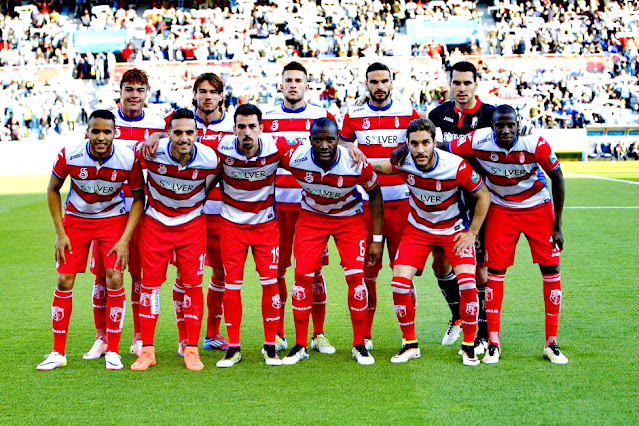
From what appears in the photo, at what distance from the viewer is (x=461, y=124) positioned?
649 centimetres

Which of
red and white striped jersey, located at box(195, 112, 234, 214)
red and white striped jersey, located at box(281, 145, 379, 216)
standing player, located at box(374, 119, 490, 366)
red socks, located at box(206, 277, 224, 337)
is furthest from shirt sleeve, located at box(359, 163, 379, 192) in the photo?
red socks, located at box(206, 277, 224, 337)

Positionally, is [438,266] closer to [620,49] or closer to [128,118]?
[128,118]

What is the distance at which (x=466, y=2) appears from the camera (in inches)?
1491

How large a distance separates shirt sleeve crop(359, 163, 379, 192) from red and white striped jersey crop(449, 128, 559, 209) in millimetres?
624

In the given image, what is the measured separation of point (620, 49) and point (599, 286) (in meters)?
27.9

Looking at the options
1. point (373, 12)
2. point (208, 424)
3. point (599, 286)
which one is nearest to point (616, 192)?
point (599, 286)

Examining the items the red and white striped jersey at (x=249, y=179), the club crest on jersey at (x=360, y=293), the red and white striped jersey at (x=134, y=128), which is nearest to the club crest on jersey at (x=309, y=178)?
the red and white striped jersey at (x=249, y=179)

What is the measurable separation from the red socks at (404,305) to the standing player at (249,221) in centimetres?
87

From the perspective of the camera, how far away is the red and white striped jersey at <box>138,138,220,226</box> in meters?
5.93

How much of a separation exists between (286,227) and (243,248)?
2.25ft

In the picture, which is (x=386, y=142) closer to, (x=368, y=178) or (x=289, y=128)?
(x=368, y=178)

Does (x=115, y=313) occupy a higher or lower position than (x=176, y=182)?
lower

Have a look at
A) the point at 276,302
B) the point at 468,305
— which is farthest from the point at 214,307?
the point at 468,305

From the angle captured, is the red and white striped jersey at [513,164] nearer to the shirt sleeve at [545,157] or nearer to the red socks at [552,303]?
the shirt sleeve at [545,157]
